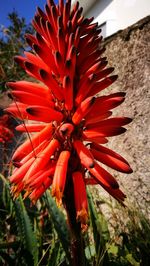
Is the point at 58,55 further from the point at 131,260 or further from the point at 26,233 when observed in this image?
the point at 131,260

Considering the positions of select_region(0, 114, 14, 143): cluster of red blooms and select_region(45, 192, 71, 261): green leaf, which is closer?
select_region(45, 192, 71, 261): green leaf

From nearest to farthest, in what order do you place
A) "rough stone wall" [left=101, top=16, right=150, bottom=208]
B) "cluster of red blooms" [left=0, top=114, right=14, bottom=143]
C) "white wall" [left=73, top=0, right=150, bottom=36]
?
1. "rough stone wall" [left=101, top=16, right=150, bottom=208]
2. "cluster of red blooms" [left=0, top=114, right=14, bottom=143]
3. "white wall" [left=73, top=0, right=150, bottom=36]

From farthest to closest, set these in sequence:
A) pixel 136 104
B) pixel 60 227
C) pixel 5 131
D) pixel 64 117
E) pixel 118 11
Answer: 1. pixel 118 11
2. pixel 5 131
3. pixel 136 104
4. pixel 60 227
5. pixel 64 117

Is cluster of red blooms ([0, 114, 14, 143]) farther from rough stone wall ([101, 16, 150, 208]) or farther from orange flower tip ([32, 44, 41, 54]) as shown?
orange flower tip ([32, 44, 41, 54])

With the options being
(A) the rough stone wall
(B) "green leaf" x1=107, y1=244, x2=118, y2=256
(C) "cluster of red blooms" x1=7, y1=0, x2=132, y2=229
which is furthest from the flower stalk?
(A) the rough stone wall

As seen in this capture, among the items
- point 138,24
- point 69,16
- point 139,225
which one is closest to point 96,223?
point 139,225

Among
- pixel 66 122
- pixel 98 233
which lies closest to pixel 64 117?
pixel 66 122
